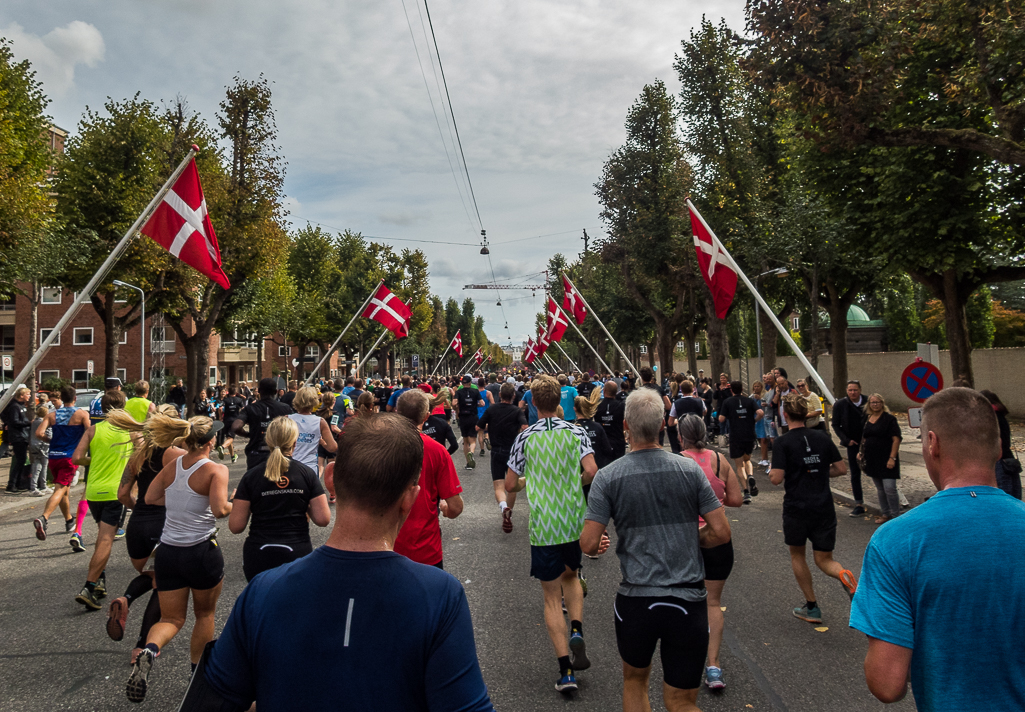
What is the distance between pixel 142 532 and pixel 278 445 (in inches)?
54.7

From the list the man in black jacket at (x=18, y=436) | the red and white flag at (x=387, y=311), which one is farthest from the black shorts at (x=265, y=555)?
the red and white flag at (x=387, y=311)

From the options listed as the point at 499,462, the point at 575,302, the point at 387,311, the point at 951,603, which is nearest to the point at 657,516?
the point at 951,603

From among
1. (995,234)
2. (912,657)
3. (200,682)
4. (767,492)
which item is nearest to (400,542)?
(200,682)

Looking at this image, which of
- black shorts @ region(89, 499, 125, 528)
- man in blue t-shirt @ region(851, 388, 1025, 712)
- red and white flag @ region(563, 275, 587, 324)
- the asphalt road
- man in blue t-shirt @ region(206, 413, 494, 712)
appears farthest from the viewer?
red and white flag @ region(563, 275, 587, 324)

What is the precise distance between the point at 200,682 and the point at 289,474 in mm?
2762

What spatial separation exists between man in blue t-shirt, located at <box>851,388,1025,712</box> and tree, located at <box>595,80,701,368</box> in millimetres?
27044

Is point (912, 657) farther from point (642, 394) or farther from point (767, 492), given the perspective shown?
point (767, 492)

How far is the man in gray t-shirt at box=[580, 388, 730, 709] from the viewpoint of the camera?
3238mm

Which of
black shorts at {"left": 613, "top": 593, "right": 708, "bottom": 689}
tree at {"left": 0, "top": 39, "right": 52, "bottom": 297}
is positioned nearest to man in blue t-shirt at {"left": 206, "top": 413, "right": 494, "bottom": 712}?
black shorts at {"left": 613, "top": 593, "right": 708, "bottom": 689}

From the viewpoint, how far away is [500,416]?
7.77m

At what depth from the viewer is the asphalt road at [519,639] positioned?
161 inches

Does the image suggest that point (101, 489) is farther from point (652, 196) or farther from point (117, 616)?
point (652, 196)

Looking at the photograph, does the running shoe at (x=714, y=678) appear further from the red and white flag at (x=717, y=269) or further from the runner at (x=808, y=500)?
the red and white flag at (x=717, y=269)

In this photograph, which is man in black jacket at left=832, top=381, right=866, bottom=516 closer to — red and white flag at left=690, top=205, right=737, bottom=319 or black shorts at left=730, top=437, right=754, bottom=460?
black shorts at left=730, top=437, right=754, bottom=460
